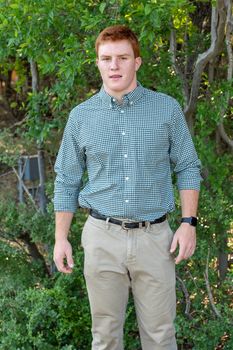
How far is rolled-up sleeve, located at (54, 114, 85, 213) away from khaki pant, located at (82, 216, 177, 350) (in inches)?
6.4

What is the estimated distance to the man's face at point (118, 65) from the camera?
10.7ft

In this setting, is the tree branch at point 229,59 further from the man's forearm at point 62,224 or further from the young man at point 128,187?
the man's forearm at point 62,224

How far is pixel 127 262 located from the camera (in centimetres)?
336

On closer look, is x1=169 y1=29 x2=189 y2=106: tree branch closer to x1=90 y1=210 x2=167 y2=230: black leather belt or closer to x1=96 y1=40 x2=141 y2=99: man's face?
x1=96 y1=40 x2=141 y2=99: man's face

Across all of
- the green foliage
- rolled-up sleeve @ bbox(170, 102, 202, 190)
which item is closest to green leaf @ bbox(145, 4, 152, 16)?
the green foliage

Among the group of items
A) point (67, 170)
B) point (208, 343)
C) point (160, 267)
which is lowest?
point (208, 343)

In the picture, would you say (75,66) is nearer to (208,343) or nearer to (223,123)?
(223,123)

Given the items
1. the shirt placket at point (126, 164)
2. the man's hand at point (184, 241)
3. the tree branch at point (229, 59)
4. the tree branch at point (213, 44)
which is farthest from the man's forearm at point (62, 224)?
the tree branch at point (213, 44)

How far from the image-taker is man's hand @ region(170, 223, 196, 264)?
3.35 metres

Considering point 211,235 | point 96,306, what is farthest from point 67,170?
point 211,235

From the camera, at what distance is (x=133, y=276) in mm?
3424

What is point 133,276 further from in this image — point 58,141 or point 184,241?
point 58,141

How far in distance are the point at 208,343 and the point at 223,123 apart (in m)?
1.50

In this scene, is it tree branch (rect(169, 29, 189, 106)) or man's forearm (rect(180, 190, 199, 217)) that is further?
tree branch (rect(169, 29, 189, 106))
